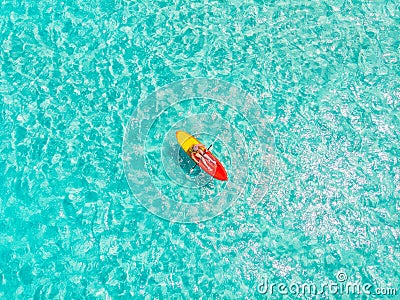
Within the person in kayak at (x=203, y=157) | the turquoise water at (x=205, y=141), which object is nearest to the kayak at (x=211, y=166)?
the person in kayak at (x=203, y=157)

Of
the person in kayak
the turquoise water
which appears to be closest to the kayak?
the person in kayak

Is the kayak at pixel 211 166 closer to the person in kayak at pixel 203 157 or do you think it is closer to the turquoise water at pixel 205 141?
the person in kayak at pixel 203 157

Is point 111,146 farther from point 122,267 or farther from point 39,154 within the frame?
point 122,267

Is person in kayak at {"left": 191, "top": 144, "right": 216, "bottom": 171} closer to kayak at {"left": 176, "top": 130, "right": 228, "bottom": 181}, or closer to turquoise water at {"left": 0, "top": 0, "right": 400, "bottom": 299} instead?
kayak at {"left": 176, "top": 130, "right": 228, "bottom": 181}

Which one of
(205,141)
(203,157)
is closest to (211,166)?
(203,157)

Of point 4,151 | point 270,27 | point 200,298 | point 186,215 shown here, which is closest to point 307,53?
point 270,27
